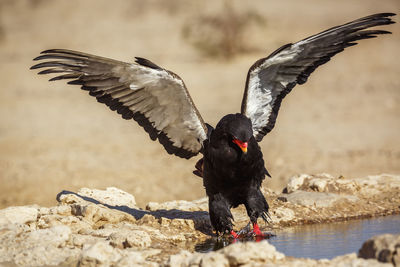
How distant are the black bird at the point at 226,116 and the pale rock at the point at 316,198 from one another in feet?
2.45

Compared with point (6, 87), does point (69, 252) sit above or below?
below

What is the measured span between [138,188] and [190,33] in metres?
13.6

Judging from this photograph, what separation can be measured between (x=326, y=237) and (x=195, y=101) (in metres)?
11.4

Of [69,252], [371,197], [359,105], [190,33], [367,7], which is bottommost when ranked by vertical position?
[69,252]

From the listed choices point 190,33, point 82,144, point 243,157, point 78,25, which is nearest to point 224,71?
point 190,33

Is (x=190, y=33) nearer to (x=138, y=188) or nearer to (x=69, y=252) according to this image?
A: (x=138, y=188)

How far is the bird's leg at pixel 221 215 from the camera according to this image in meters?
6.91

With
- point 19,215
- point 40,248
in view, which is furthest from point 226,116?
point 19,215

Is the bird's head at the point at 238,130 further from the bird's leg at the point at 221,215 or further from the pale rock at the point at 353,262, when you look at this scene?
the pale rock at the point at 353,262

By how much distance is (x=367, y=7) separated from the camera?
2953 centimetres

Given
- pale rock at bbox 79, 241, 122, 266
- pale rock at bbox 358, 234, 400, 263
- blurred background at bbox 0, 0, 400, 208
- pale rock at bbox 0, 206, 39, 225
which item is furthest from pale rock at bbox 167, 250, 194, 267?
blurred background at bbox 0, 0, 400, 208

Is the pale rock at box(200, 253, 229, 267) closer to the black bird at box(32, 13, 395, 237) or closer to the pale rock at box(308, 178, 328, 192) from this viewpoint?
the black bird at box(32, 13, 395, 237)

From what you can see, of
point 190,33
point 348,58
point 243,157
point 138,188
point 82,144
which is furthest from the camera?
point 190,33

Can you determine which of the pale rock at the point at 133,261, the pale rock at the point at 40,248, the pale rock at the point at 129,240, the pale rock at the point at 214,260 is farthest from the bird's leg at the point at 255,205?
the pale rock at the point at 214,260
